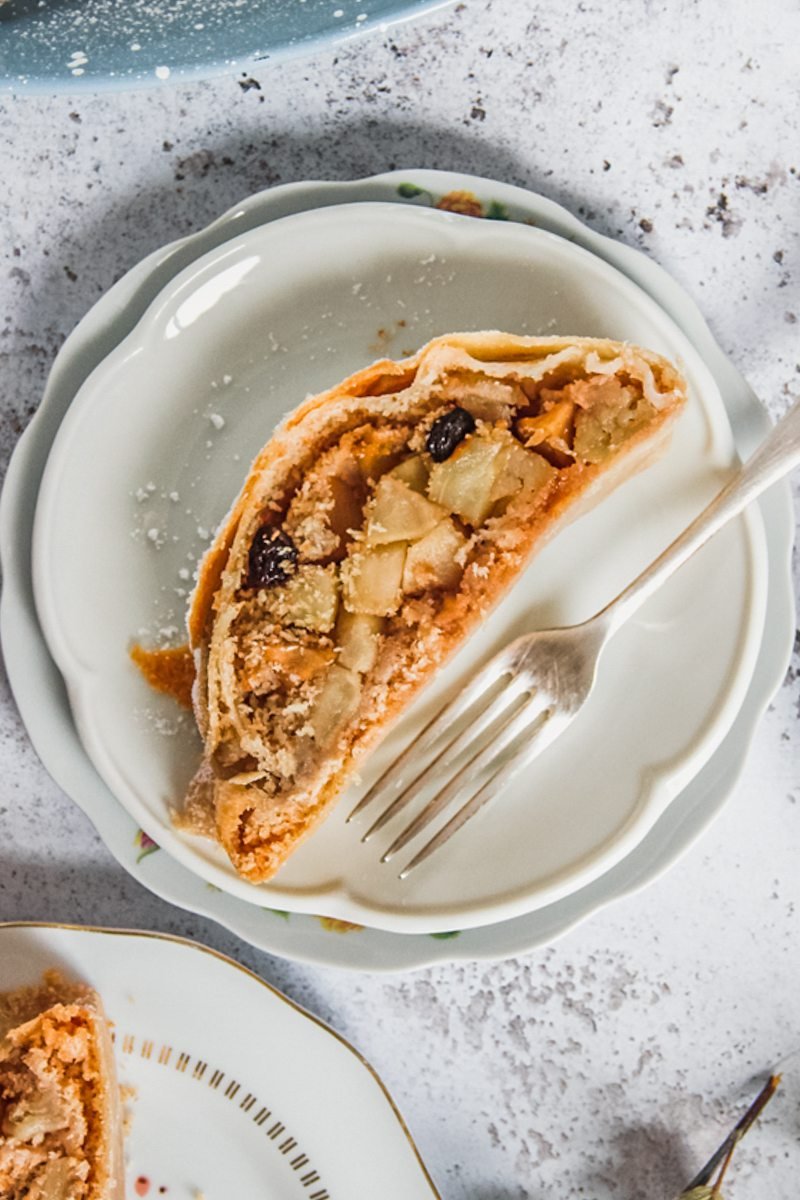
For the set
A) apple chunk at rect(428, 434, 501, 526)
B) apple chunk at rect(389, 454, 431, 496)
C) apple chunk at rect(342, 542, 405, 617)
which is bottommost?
apple chunk at rect(342, 542, 405, 617)

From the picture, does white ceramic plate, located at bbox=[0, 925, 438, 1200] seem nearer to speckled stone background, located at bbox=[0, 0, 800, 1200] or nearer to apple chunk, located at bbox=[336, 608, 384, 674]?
speckled stone background, located at bbox=[0, 0, 800, 1200]

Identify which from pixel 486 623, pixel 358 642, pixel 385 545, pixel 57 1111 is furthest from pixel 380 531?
pixel 57 1111

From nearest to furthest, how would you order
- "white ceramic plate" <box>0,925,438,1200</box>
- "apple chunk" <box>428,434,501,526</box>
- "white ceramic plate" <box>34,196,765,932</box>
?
"apple chunk" <box>428,434,501,526</box>, "white ceramic plate" <box>34,196,765,932</box>, "white ceramic plate" <box>0,925,438,1200</box>

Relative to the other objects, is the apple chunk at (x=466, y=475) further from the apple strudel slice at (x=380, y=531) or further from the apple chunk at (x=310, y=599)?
the apple chunk at (x=310, y=599)

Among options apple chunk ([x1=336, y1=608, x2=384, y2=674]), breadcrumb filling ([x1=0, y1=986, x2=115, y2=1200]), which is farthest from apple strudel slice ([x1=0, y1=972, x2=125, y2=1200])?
apple chunk ([x1=336, y1=608, x2=384, y2=674])

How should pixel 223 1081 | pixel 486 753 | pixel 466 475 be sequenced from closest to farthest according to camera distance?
pixel 466 475 → pixel 486 753 → pixel 223 1081

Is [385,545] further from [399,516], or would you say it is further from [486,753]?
[486,753]

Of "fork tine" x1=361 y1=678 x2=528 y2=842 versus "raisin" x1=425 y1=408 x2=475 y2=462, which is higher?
"raisin" x1=425 y1=408 x2=475 y2=462
